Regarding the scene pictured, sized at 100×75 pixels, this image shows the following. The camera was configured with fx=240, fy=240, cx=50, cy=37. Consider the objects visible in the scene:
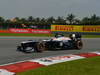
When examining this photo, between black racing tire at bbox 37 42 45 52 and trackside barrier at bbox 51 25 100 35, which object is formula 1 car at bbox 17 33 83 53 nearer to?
black racing tire at bbox 37 42 45 52

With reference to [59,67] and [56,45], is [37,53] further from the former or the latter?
[59,67]

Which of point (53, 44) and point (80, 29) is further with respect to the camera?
point (80, 29)

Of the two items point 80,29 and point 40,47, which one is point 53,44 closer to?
point 40,47

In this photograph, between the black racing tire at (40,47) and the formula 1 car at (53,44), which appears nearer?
the formula 1 car at (53,44)

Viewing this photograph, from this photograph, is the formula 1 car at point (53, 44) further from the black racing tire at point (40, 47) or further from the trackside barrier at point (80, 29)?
the trackside barrier at point (80, 29)

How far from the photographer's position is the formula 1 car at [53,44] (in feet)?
37.8

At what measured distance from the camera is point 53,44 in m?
12.6

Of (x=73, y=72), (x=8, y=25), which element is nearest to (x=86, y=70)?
(x=73, y=72)

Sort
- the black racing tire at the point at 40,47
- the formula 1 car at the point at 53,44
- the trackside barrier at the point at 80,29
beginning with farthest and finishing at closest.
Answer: the trackside barrier at the point at 80,29
the black racing tire at the point at 40,47
the formula 1 car at the point at 53,44

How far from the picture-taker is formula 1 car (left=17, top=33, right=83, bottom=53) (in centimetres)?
1152

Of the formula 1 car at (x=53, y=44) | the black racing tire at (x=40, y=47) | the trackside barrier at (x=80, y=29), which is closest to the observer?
the formula 1 car at (x=53, y=44)

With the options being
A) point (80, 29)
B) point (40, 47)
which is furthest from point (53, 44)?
point (80, 29)

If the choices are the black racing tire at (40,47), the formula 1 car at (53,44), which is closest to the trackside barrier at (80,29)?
the formula 1 car at (53,44)

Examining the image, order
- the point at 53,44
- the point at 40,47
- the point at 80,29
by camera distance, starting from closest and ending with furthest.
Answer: the point at 40,47 → the point at 53,44 → the point at 80,29
